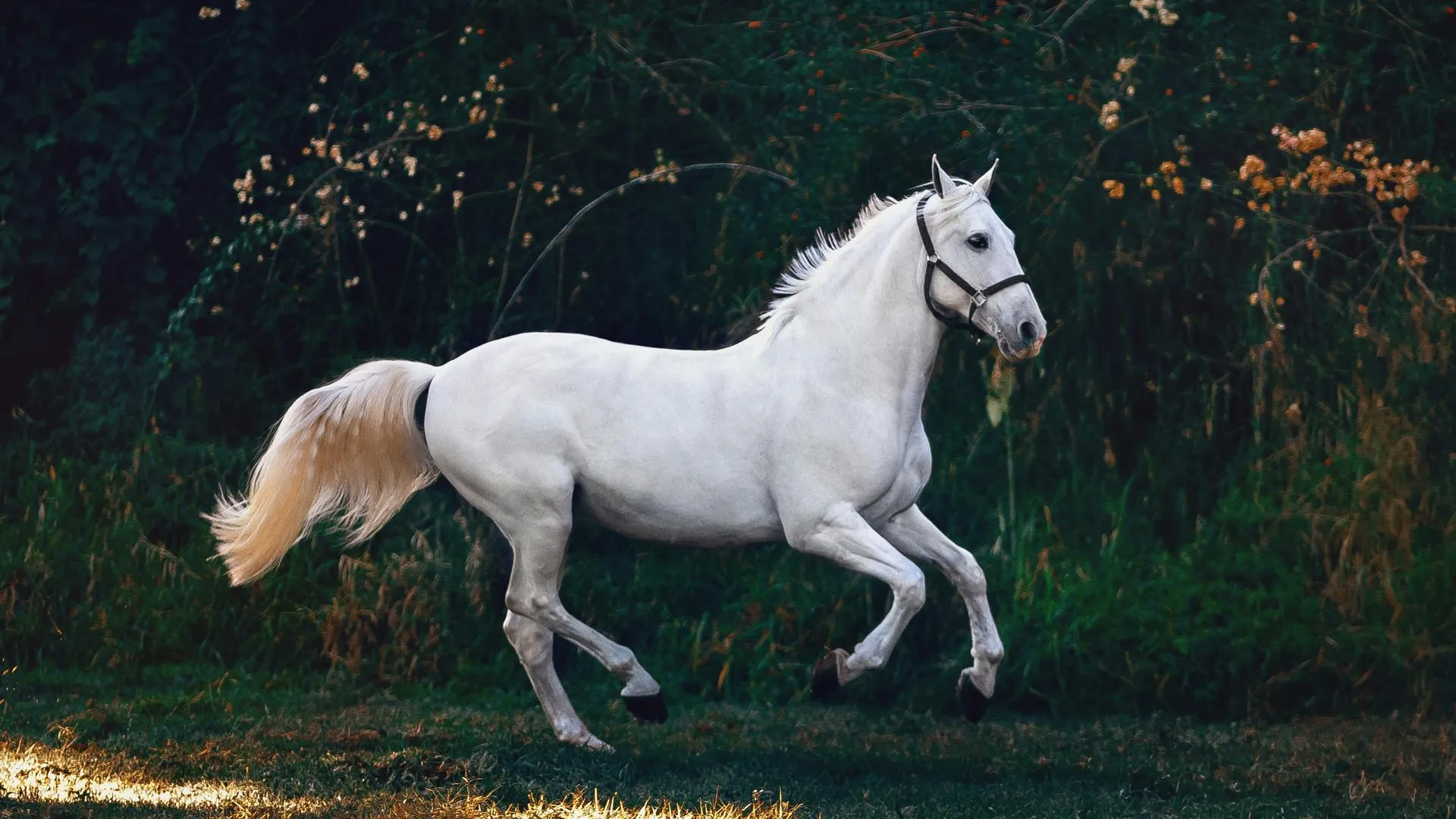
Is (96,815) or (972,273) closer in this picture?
(96,815)

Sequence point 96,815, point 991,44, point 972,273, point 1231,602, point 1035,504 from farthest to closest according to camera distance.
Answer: point 991,44, point 1035,504, point 1231,602, point 972,273, point 96,815

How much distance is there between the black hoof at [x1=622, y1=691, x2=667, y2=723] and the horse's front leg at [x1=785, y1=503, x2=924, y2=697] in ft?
2.24

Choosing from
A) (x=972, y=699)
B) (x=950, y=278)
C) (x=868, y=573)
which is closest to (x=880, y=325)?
(x=950, y=278)

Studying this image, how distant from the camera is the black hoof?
6.41 meters

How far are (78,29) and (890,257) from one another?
18.7 ft

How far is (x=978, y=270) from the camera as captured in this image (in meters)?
6.00

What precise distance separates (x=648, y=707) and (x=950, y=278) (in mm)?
1953

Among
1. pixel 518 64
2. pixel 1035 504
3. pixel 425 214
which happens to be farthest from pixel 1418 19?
pixel 425 214

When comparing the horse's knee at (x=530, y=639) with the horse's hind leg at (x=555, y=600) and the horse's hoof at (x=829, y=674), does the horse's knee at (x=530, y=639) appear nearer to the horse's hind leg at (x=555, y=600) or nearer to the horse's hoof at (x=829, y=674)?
the horse's hind leg at (x=555, y=600)

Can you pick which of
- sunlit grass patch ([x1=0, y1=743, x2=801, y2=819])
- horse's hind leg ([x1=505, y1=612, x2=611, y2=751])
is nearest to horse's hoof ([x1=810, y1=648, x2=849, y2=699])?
sunlit grass patch ([x1=0, y1=743, x2=801, y2=819])

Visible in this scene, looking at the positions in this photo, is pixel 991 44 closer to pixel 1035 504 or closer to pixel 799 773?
pixel 1035 504

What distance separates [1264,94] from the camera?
8625 mm

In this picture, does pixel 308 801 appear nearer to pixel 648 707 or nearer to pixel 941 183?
pixel 648 707

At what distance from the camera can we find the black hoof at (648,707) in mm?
6406
